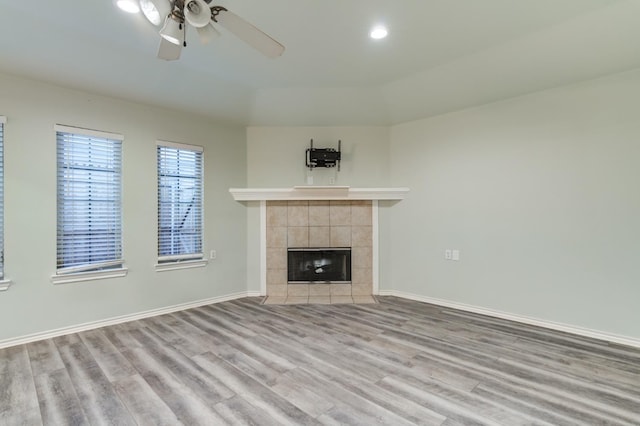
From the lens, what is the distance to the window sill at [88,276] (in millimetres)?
3307

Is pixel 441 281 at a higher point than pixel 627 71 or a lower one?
lower

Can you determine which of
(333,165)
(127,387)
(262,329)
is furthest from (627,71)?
(127,387)

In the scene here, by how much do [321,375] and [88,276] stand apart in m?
2.84

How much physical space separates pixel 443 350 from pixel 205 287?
3.21 metres

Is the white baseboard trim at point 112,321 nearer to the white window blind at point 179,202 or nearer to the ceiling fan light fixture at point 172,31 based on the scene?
the white window blind at point 179,202

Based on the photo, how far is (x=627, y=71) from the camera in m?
3.05

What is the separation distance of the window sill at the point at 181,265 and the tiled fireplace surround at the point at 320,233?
0.97 metres

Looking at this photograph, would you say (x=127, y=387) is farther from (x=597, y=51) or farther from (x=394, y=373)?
(x=597, y=51)

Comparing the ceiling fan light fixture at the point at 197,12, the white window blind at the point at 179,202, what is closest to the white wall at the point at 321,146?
the white window blind at the point at 179,202

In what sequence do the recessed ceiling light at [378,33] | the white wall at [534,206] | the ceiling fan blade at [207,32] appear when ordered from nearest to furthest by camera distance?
the ceiling fan blade at [207,32] < the recessed ceiling light at [378,33] < the white wall at [534,206]

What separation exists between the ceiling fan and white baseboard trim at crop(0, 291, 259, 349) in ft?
10.1

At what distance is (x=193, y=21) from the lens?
1886 mm

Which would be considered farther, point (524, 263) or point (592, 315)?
point (524, 263)

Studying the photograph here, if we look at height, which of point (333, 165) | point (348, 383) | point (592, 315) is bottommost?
point (348, 383)
